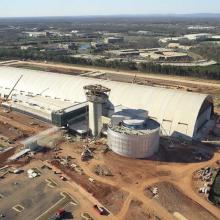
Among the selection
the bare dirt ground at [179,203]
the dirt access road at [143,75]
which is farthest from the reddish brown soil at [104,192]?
the dirt access road at [143,75]

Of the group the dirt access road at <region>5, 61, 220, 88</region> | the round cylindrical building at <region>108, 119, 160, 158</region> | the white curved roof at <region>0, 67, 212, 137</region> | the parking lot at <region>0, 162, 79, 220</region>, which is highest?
the white curved roof at <region>0, 67, 212, 137</region>

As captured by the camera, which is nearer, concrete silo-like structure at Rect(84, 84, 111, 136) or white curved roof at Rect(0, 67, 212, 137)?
concrete silo-like structure at Rect(84, 84, 111, 136)

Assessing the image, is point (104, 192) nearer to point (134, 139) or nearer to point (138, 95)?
point (134, 139)

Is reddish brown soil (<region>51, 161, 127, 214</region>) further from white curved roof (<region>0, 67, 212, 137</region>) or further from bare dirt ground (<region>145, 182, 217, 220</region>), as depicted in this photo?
white curved roof (<region>0, 67, 212, 137</region>)

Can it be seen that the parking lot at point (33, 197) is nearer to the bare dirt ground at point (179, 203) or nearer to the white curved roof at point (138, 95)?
the bare dirt ground at point (179, 203)

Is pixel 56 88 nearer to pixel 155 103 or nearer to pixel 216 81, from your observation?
pixel 155 103

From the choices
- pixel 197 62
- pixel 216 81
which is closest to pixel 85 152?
pixel 216 81

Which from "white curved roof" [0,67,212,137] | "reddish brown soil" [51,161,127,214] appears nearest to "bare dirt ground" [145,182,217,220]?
"reddish brown soil" [51,161,127,214]
